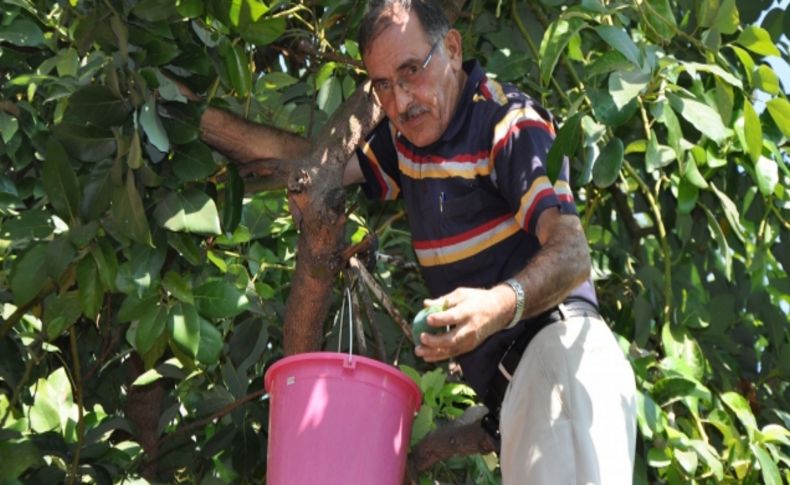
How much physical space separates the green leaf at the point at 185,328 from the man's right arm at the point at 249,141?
374mm

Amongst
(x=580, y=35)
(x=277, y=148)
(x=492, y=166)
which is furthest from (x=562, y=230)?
(x=580, y=35)

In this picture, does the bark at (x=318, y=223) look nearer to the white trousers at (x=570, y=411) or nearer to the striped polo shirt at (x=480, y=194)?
the striped polo shirt at (x=480, y=194)

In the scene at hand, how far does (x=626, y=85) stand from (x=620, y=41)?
0.07m

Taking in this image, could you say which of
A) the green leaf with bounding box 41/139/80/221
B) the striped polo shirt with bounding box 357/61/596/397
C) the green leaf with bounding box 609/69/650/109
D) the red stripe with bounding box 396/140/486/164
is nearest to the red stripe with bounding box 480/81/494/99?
the striped polo shirt with bounding box 357/61/596/397

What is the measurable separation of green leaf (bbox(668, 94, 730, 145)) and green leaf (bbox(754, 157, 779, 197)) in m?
0.36

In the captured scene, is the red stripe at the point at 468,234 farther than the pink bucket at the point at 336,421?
Yes

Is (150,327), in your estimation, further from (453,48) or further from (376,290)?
(453,48)

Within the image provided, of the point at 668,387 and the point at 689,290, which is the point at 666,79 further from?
the point at 689,290

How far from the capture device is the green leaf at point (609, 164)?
2906 mm

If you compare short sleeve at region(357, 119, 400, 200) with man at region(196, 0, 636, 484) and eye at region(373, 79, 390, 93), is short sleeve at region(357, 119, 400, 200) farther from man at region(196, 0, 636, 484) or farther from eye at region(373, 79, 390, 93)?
eye at region(373, 79, 390, 93)

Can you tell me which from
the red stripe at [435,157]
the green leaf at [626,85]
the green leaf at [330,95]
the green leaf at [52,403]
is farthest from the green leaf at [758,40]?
the green leaf at [52,403]

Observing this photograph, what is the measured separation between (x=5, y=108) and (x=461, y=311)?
3.94 ft

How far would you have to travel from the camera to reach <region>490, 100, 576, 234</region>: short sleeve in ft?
8.47

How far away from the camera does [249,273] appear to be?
11.4ft
